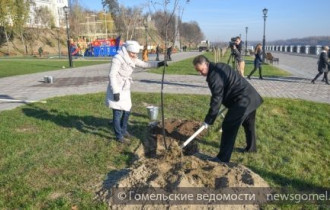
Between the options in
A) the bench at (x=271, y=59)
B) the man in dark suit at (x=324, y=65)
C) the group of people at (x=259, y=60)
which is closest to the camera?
the group of people at (x=259, y=60)

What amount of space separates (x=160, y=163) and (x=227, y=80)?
4.92ft

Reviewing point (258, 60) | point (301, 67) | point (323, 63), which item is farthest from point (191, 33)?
point (323, 63)

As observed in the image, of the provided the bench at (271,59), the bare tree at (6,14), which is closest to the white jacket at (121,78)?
the bench at (271,59)

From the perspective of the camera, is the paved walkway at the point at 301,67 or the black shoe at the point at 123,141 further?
the paved walkway at the point at 301,67

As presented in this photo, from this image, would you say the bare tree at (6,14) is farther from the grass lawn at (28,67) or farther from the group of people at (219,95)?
the group of people at (219,95)

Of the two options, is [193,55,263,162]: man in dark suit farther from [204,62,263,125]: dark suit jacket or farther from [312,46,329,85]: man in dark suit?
[312,46,329,85]: man in dark suit

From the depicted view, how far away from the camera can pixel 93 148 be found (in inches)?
227

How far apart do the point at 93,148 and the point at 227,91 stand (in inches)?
103

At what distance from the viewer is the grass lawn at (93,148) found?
4.31 metres

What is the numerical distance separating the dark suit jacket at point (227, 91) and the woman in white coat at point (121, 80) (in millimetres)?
1617

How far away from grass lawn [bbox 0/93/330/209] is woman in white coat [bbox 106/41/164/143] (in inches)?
22.8

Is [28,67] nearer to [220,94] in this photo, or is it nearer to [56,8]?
[220,94]

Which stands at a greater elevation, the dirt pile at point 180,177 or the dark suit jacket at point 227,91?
the dark suit jacket at point 227,91

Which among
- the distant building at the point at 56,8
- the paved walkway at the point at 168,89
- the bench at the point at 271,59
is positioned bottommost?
the paved walkway at the point at 168,89
